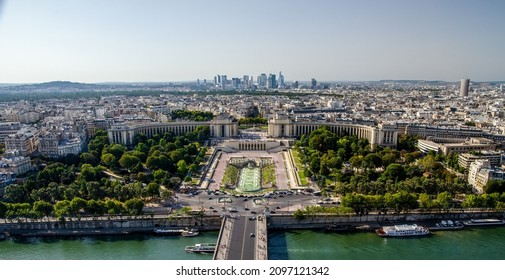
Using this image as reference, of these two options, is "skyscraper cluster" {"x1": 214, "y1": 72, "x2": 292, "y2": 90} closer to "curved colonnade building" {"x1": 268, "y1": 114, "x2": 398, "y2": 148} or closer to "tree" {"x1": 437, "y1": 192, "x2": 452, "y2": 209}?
"curved colonnade building" {"x1": 268, "y1": 114, "x2": 398, "y2": 148}

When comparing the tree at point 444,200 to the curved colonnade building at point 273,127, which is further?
the curved colonnade building at point 273,127

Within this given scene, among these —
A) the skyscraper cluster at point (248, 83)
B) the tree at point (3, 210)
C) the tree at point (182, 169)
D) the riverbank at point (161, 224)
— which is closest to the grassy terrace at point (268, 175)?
the tree at point (182, 169)

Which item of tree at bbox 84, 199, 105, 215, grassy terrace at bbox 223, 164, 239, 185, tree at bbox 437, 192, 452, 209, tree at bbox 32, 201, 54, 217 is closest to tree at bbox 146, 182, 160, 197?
tree at bbox 84, 199, 105, 215

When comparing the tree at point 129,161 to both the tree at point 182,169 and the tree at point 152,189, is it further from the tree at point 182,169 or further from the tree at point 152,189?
the tree at point 152,189

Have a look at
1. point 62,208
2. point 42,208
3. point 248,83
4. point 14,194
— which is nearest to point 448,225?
point 62,208

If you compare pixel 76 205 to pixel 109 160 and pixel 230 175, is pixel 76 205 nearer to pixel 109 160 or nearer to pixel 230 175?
pixel 109 160

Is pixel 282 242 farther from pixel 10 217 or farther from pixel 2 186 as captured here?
pixel 2 186
